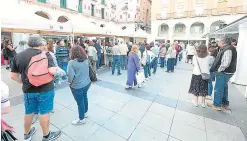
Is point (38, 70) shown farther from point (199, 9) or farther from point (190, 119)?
point (199, 9)

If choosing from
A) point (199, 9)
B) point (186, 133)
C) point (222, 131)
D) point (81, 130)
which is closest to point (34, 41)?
point (81, 130)

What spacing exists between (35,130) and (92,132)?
109 cm

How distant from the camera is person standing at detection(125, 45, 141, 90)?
5248mm

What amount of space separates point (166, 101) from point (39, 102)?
3.38m

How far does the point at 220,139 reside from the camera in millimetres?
2885

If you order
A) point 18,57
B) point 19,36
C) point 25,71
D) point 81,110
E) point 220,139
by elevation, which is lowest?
point 220,139

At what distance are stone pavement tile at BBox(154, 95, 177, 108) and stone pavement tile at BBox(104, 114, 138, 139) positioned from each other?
1.41m

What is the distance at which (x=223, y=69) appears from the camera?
146 inches

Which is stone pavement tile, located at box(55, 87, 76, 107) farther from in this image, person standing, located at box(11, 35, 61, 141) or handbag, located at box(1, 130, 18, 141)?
handbag, located at box(1, 130, 18, 141)

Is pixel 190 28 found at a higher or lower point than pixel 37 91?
higher

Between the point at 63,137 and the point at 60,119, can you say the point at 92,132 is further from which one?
the point at 60,119

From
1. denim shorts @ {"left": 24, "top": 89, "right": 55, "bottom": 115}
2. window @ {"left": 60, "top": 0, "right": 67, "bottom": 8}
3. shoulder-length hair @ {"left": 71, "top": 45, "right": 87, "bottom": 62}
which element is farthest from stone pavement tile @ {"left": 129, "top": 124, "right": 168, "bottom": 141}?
window @ {"left": 60, "top": 0, "right": 67, "bottom": 8}

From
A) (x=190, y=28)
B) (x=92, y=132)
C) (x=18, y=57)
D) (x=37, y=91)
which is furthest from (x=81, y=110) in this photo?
(x=190, y=28)

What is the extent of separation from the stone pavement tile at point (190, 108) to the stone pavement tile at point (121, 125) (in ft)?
5.09
